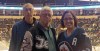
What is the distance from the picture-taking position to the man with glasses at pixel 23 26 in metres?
1.99

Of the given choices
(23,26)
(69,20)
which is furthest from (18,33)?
(69,20)

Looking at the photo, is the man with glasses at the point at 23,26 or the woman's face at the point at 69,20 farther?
the man with glasses at the point at 23,26

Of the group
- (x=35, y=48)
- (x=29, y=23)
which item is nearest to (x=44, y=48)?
(x=35, y=48)

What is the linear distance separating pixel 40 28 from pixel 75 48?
28 centimetres

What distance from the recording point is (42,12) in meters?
1.76

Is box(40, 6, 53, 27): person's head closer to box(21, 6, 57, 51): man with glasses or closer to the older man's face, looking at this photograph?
box(21, 6, 57, 51): man with glasses

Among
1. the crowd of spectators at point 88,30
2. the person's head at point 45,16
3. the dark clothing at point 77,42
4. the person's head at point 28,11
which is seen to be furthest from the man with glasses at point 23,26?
the crowd of spectators at point 88,30

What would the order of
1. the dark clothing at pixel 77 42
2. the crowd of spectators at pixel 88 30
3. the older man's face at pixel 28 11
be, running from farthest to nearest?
1. the crowd of spectators at pixel 88 30
2. the older man's face at pixel 28 11
3. the dark clothing at pixel 77 42

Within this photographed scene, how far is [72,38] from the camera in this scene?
1716 millimetres

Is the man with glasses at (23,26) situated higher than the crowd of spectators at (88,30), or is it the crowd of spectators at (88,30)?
the man with glasses at (23,26)

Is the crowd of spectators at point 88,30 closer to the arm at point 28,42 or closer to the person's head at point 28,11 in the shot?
the person's head at point 28,11

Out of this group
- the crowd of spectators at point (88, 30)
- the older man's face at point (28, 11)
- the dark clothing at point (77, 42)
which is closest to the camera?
the dark clothing at point (77, 42)

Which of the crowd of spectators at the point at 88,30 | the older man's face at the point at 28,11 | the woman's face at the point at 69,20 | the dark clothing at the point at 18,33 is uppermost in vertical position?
the older man's face at the point at 28,11

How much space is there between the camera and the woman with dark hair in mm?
1702
